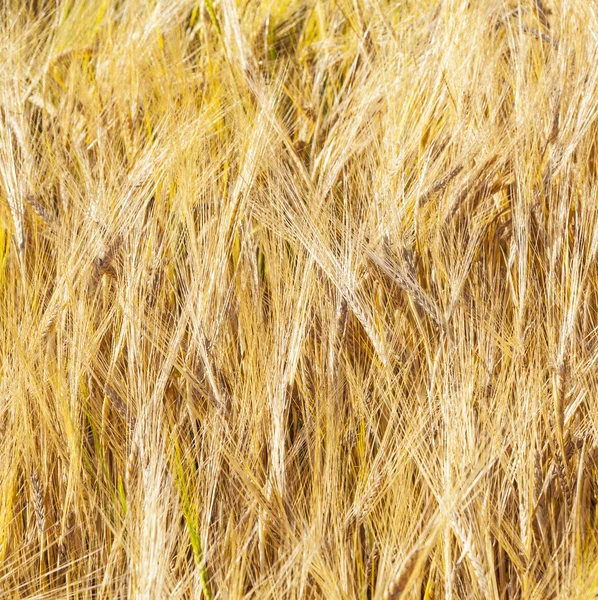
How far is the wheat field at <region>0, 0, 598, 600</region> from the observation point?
812mm

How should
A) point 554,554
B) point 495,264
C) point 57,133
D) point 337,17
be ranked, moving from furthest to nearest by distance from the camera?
point 337,17, point 57,133, point 495,264, point 554,554

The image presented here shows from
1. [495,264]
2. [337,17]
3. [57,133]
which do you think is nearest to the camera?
[495,264]

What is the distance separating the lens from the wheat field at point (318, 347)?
2.66ft

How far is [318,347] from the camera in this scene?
0.90m

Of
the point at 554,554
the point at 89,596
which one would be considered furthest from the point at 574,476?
the point at 89,596

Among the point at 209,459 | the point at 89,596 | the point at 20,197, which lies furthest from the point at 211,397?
the point at 20,197

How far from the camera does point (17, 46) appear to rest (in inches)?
48.3

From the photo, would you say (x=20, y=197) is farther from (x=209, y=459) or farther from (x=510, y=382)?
(x=510, y=382)

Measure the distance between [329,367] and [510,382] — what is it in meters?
0.22

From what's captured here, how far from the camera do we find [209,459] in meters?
0.84

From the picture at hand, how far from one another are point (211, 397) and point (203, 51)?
686 millimetres

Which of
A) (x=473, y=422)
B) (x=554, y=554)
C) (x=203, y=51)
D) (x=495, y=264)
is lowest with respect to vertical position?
(x=554, y=554)

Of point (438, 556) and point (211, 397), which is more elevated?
point (211, 397)

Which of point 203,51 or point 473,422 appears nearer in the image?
point 473,422
